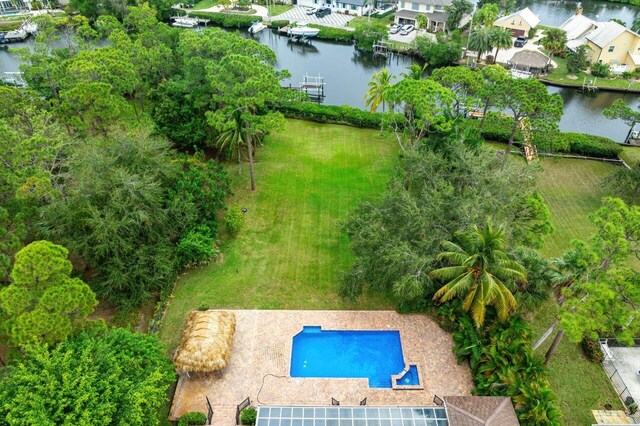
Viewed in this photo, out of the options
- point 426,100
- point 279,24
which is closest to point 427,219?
point 426,100

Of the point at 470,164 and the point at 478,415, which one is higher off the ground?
the point at 470,164

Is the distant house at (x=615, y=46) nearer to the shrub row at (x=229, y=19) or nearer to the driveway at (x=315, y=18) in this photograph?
the driveway at (x=315, y=18)

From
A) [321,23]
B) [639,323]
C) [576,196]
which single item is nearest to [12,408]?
[639,323]

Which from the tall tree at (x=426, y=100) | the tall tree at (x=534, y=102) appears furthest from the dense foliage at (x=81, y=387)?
the tall tree at (x=534, y=102)

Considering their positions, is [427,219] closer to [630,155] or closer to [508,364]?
[508,364]

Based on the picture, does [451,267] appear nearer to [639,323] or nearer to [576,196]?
[639,323]
